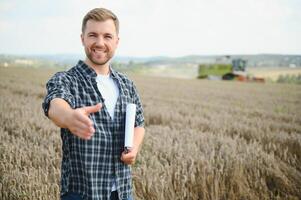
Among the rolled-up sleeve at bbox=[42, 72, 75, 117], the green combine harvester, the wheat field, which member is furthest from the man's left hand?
the green combine harvester

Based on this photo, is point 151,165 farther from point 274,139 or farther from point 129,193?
point 274,139

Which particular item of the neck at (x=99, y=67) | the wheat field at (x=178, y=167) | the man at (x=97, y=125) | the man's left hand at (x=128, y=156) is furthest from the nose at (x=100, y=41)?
the wheat field at (x=178, y=167)

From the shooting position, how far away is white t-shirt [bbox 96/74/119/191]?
193cm

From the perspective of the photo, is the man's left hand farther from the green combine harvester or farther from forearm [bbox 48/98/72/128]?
the green combine harvester

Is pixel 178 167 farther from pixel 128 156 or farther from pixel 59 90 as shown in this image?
pixel 59 90

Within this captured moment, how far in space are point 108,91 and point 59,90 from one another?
0.30m

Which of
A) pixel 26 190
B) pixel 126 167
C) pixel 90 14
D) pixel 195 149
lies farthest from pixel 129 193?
pixel 195 149

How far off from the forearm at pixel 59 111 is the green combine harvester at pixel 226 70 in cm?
3161

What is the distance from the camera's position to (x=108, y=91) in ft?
6.44

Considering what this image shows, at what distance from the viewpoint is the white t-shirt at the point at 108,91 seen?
6.35 ft

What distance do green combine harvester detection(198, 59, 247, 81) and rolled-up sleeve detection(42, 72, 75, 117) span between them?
31.4 meters

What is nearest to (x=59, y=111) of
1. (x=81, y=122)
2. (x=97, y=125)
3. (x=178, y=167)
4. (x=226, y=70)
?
(x=81, y=122)

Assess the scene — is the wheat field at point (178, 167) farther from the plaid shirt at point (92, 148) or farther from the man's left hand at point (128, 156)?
the man's left hand at point (128, 156)

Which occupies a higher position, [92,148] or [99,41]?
[99,41]
